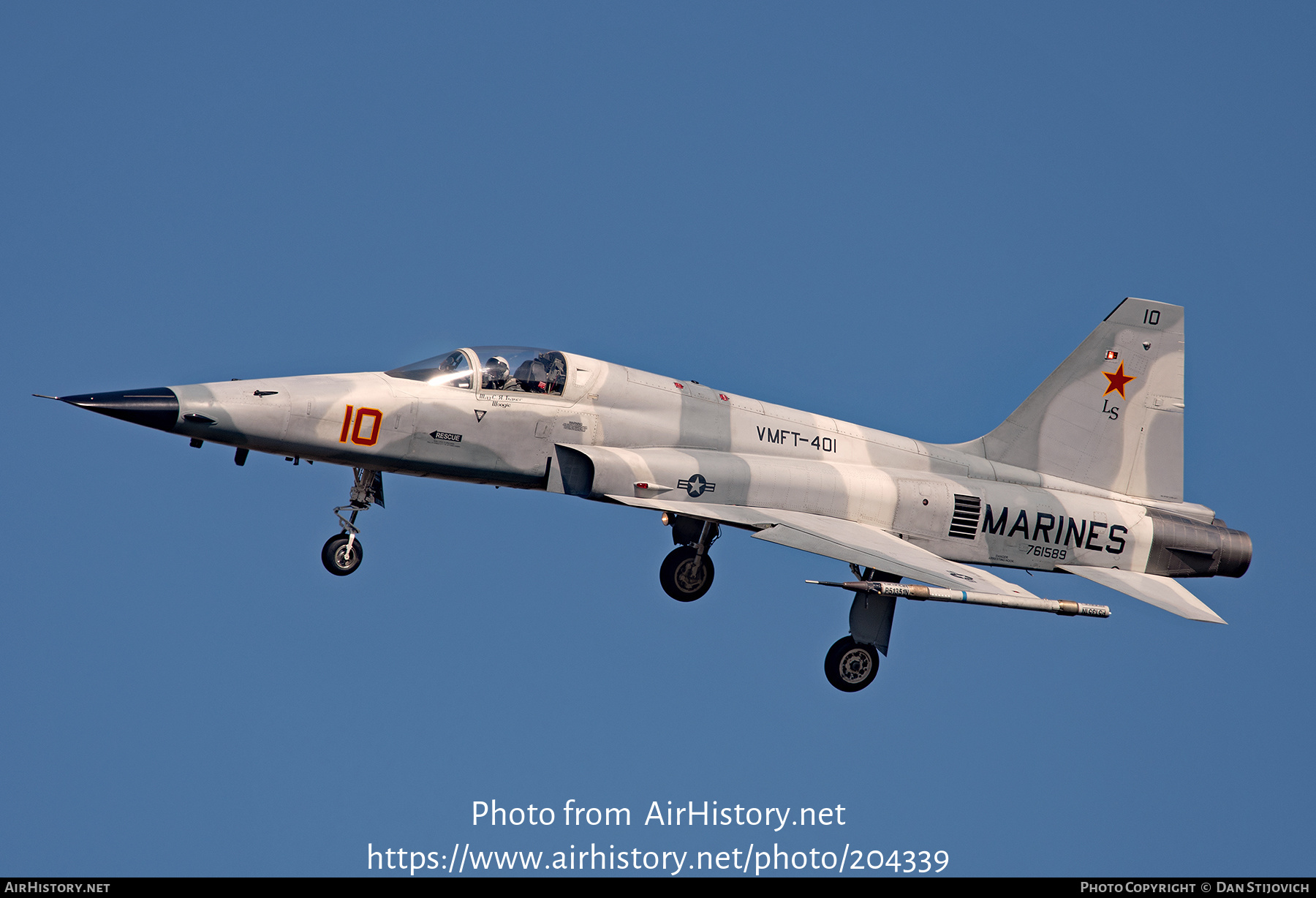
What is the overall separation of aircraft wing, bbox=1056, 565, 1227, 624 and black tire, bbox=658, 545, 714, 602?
198 inches

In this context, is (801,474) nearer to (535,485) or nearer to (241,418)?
(535,485)

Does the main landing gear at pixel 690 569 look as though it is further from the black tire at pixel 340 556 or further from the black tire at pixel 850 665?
the black tire at pixel 340 556

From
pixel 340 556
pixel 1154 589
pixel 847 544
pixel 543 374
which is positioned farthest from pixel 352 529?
pixel 1154 589

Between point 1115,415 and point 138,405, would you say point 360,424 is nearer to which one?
point 138,405

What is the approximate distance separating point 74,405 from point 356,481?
3.50m

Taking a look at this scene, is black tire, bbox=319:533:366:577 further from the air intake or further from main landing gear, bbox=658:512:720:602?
the air intake

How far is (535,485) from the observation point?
17266 millimetres

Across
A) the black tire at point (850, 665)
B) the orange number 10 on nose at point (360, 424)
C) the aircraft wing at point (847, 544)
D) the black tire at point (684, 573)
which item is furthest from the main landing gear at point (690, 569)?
the orange number 10 on nose at point (360, 424)

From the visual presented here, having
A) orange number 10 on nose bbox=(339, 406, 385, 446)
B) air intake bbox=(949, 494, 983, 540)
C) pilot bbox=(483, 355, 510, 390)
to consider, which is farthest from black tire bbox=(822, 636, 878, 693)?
orange number 10 on nose bbox=(339, 406, 385, 446)

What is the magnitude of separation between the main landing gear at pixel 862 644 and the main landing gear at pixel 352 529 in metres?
6.16

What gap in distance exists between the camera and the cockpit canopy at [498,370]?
16875 millimetres

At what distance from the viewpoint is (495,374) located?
1697cm

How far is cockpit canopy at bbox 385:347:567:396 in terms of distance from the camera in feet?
55.4
